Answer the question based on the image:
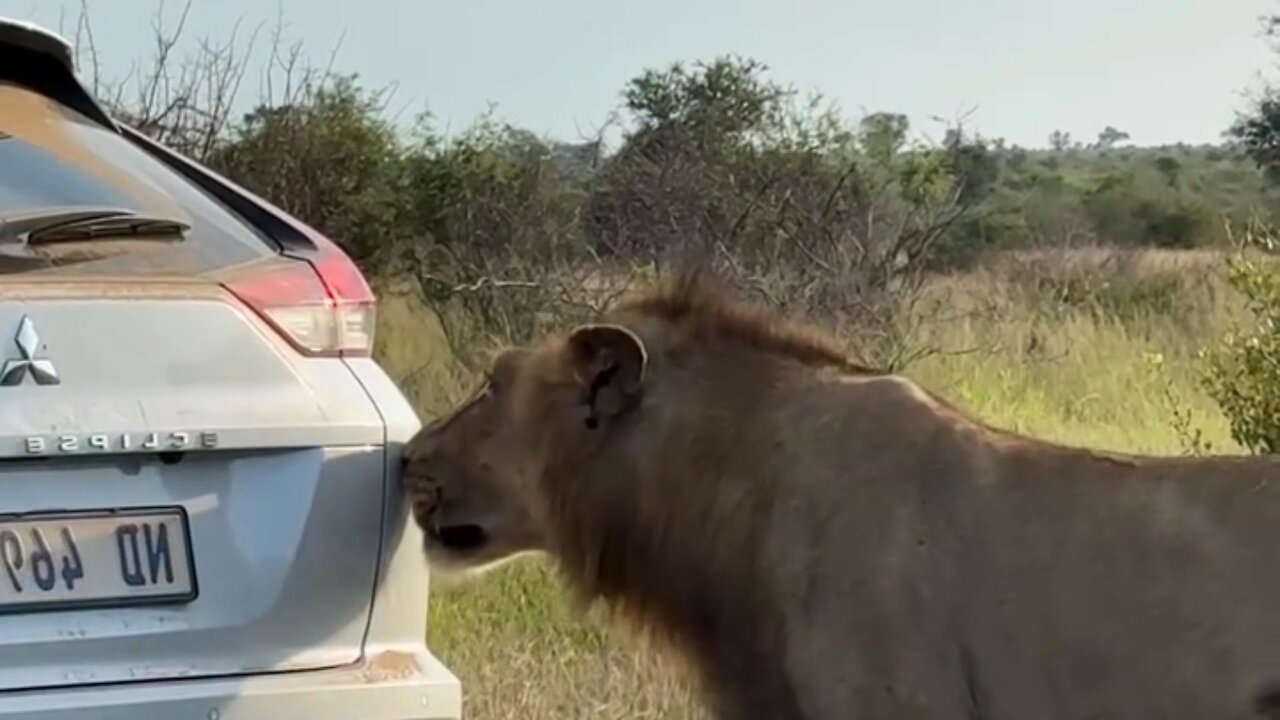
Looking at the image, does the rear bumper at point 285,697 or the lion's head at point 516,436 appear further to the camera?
the lion's head at point 516,436

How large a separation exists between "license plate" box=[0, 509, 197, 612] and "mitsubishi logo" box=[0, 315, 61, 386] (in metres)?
0.21

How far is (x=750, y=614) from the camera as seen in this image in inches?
154

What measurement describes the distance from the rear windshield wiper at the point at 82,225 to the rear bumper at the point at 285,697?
74 centimetres

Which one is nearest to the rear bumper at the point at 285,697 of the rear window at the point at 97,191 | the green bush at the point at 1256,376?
the rear window at the point at 97,191

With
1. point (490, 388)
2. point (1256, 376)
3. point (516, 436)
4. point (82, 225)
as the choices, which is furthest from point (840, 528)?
point (1256, 376)

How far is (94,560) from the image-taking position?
3217 millimetres

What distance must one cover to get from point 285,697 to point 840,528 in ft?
3.46

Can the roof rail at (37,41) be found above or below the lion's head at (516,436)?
above

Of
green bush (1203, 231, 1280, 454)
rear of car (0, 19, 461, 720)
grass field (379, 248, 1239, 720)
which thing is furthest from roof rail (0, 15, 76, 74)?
green bush (1203, 231, 1280, 454)

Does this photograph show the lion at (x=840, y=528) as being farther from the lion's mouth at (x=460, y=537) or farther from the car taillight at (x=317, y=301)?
the car taillight at (x=317, y=301)

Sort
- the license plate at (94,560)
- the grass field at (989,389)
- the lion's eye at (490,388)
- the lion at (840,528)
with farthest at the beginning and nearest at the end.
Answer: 1. the grass field at (989,389)
2. the lion's eye at (490,388)
3. the lion at (840,528)
4. the license plate at (94,560)

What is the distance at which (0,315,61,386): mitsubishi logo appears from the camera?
320cm

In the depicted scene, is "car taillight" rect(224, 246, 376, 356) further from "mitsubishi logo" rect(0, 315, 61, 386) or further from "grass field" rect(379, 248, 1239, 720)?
"grass field" rect(379, 248, 1239, 720)

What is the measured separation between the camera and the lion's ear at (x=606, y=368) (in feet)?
13.3
